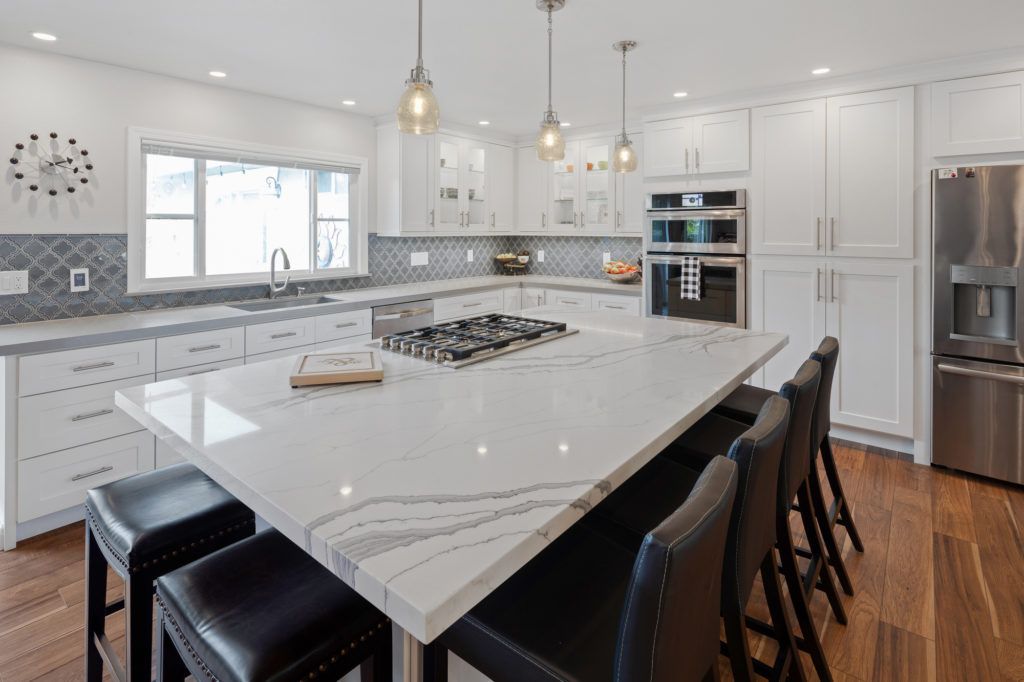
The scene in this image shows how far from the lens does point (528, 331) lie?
2.46m

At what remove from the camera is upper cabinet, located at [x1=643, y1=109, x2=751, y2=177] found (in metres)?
4.04

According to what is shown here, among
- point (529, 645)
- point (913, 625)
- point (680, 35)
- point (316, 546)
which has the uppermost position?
point (680, 35)

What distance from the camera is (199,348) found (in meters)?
3.21

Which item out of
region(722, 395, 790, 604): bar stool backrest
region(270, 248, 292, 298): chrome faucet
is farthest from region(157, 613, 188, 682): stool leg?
region(270, 248, 292, 298): chrome faucet

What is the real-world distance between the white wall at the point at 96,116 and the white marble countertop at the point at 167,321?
53 cm

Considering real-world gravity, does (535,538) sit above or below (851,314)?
below

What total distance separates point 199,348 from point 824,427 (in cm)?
310

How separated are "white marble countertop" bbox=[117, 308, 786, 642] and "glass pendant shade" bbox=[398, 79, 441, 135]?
794 millimetres

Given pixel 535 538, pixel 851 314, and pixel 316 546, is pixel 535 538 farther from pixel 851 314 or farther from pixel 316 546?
pixel 851 314

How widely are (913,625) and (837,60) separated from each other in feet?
9.48

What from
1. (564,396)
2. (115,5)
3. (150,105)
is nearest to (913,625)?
(564,396)

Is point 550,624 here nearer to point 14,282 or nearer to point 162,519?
point 162,519

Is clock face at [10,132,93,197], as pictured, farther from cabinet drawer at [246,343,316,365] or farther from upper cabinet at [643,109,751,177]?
upper cabinet at [643,109,751,177]

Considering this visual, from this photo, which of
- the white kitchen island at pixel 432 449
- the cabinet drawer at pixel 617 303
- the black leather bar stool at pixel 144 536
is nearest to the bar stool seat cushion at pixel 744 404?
the white kitchen island at pixel 432 449
